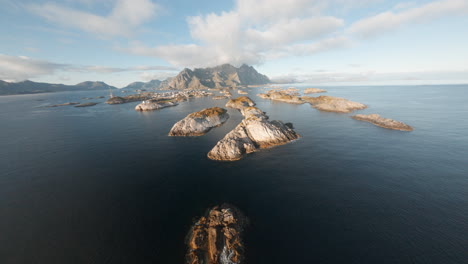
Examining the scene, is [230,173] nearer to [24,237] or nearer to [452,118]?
[24,237]

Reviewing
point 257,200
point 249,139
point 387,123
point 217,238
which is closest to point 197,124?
point 249,139

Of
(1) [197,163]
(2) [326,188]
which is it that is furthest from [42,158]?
(2) [326,188]

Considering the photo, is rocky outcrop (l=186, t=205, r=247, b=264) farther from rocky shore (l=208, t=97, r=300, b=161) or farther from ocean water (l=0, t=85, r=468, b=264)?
rocky shore (l=208, t=97, r=300, b=161)

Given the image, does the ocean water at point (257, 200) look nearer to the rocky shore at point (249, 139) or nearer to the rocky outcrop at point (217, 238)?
the rocky outcrop at point (217, 238)

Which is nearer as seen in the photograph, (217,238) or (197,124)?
(217,238)

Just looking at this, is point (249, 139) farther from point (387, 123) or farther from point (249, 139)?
point (387, 123)

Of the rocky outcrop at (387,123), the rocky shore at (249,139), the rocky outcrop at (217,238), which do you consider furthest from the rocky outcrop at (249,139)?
the rocky outcrop at (387,123)
